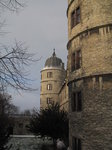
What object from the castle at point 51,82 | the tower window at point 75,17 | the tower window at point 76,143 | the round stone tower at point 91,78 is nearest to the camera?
the round stone tower at point 91,78

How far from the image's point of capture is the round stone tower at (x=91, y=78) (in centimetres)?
1323

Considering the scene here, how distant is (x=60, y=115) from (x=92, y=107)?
1166 cm

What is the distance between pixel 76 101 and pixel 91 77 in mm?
2170

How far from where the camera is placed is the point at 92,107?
540 inches

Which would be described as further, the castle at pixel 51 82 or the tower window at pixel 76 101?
the castle at pixel 51 82

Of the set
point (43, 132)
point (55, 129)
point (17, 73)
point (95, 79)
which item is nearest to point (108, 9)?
point (95, 79)

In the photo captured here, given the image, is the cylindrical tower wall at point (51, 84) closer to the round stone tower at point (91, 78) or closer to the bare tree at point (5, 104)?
the bare tree at point (5, 104)

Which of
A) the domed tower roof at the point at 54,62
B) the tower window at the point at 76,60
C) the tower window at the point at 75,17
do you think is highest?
the domed tower roof at the point at 54,62

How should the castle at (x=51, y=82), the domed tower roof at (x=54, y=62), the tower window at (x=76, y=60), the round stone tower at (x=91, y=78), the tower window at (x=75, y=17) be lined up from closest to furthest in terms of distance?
1. the round stone tower at (x=91, y=78)
2. the tower window at (x=76, y=60)
3. the tower window at (x=75, y=17)
4. the castle at (x=51, y=82)
5. the domed tower roof at (x=54, y=62)

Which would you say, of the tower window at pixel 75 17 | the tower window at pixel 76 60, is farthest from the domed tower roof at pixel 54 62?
the tower window at pixel 76 60

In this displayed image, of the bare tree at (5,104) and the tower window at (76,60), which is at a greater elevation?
the tower window at (76,60)

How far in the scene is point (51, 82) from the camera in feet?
174

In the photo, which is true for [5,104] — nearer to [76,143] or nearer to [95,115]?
[76,143]

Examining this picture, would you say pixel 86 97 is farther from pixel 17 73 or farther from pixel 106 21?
pixel 17 73
